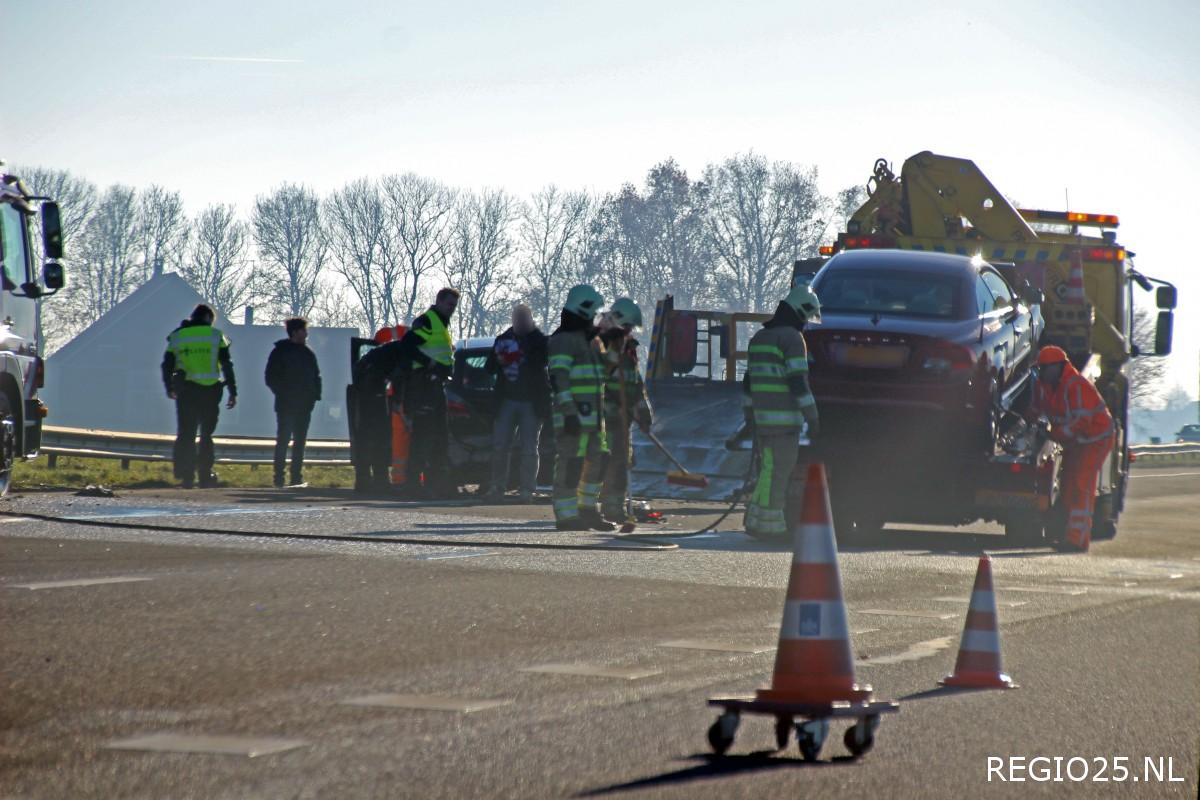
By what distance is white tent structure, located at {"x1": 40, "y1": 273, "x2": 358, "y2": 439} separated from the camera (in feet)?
218

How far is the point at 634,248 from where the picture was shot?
255 feet

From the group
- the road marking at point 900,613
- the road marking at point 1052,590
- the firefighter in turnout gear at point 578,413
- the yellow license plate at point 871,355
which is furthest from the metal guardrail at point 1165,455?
the road marking at point 900,613

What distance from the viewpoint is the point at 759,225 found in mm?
77625

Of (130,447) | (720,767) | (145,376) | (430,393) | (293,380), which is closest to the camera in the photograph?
(720,767)

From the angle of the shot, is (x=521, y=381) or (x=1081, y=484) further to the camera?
(x=521, y=381)

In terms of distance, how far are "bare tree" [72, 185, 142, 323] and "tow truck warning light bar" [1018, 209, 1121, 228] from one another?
69.4 m

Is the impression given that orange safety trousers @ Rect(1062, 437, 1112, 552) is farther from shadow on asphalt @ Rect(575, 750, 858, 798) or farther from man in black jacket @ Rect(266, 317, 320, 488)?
shadow on asphalt @ Rect(575, 750, 858, 798)

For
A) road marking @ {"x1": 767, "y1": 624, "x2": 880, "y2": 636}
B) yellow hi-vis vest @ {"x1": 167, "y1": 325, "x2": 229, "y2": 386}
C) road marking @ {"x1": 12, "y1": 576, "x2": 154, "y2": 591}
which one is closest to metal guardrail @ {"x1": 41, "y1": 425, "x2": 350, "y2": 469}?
yellow hi-vis vest @ {"x1": 167, "y1": 325, "x2": 229, "y2": 386}

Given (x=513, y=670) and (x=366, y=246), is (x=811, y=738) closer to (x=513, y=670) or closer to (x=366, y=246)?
(x=513, y=670)

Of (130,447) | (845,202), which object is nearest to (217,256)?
(845,202)

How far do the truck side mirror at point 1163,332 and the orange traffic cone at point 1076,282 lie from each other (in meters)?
2.09

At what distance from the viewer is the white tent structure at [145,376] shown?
218ft

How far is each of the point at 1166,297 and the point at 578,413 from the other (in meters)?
8.72

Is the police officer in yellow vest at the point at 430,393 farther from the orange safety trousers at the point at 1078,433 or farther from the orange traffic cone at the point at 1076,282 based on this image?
Answer: the orange traffic cone at the point at 1076,282
